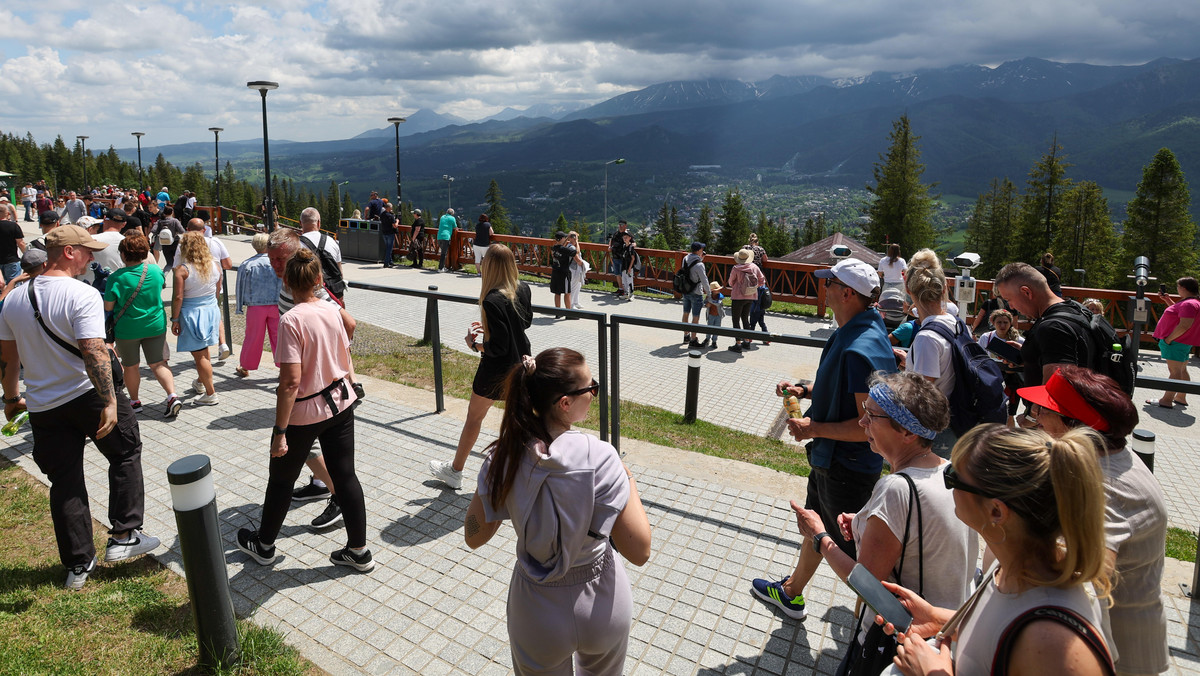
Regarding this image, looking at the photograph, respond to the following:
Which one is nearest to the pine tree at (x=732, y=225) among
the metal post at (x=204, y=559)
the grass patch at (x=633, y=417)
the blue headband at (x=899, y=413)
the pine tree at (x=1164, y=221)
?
the pine tree at (x=1164, y=221)

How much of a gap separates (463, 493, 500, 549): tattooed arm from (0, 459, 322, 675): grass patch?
1.59 metres

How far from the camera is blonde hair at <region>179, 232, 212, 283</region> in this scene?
7285mm

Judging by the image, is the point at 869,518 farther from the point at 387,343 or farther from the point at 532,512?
the point at 387,343

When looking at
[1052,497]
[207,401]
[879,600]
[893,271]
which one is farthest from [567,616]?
[893,271]

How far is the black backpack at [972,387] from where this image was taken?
12.3ft

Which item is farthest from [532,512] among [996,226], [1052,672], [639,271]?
[996,226]

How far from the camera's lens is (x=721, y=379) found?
35.4 feet

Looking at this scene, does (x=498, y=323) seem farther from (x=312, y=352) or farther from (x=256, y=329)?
(x=256, y=329)

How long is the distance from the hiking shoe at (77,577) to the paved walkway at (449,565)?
0.39m

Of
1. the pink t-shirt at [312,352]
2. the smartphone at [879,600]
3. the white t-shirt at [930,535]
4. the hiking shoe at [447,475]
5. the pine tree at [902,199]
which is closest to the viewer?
the smartphone at [879,600]

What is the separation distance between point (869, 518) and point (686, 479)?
3.23 metres

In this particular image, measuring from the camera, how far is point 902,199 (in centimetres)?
6381

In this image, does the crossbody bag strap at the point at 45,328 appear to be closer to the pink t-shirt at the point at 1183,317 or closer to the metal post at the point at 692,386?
the metal post at the point at 692,386

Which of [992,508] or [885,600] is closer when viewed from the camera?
[992,508]
